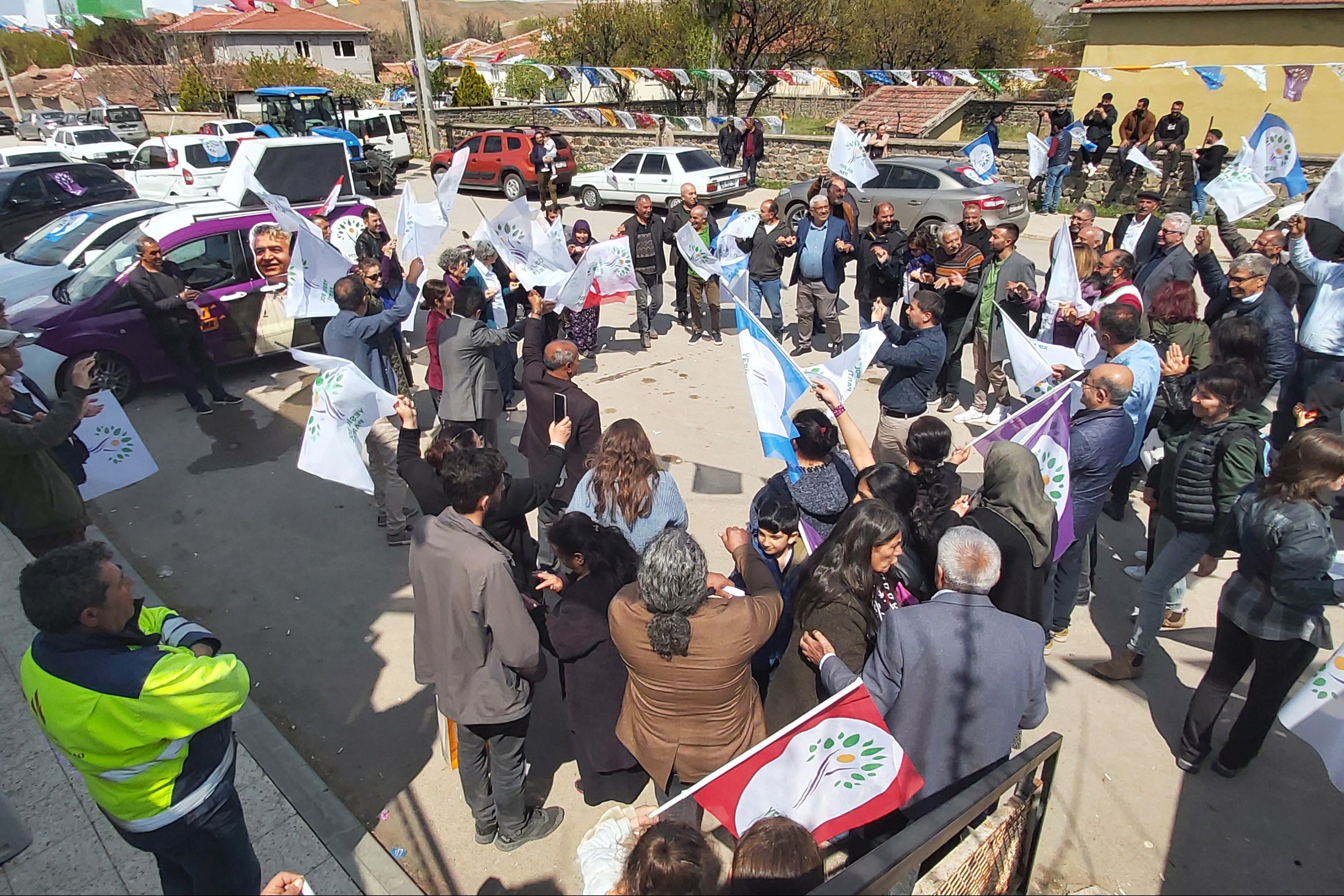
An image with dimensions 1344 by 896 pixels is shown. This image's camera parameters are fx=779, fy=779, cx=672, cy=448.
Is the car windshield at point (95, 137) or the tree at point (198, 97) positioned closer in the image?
the car windshield at point (95, 137)

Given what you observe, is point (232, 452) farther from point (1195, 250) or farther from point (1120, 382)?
point (1195, 250)

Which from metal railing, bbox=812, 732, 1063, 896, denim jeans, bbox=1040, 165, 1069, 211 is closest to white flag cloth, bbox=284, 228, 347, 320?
metal railing, bbox=812, 732, 1063, 896

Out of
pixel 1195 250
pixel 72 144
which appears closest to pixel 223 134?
pixel 72 144

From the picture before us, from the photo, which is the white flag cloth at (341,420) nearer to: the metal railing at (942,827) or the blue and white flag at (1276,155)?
the metal railing at (942,827)

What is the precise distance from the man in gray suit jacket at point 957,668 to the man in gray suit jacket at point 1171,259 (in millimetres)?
4938

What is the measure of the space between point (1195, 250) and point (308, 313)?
7644 mm

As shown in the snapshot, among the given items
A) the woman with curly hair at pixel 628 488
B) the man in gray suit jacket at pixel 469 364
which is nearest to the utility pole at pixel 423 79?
the man in gray suit jacket at pixel 469 364

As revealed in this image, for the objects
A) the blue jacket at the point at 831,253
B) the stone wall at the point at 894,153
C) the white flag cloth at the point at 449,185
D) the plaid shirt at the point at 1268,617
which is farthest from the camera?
the stone wall at the point at 894,153

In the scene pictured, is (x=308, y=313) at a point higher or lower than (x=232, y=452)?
higher

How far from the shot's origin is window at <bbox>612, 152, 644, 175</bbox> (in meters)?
17.6

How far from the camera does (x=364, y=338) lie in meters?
5.81

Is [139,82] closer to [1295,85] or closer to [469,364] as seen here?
[469,364]

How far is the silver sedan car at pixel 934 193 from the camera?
12914 mm

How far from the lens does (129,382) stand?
7793 mm
